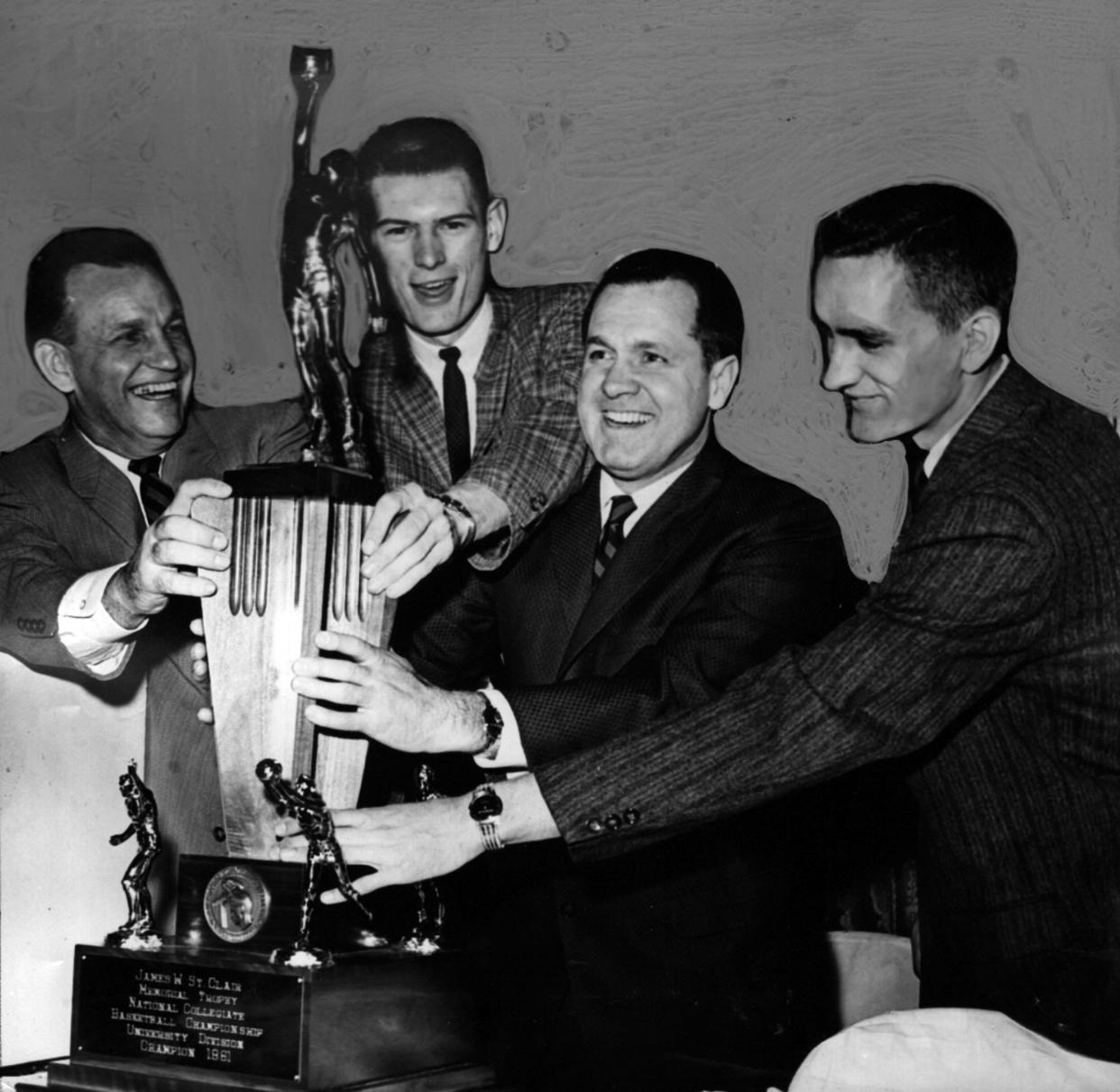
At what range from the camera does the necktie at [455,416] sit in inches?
112

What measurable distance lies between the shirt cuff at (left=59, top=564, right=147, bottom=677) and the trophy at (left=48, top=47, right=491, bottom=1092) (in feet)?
1.46

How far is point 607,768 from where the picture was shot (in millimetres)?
2334

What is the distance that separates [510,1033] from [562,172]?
1576 millimetres

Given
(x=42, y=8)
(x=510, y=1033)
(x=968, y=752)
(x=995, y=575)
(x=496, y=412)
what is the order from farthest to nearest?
1. (x=42, y=8)
2. (x=496, y=412)
3. (x=510, y=1033)
4. (x=968, y=752)
5. (x=995, y=575)

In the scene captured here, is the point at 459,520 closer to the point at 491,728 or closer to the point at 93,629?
the point at 491,728

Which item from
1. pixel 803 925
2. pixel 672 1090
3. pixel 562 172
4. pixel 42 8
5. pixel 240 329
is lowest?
pixel 672 1090

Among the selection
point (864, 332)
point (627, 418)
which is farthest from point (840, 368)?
point (627, 418)

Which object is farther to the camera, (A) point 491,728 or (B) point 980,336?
(B) point 980,336

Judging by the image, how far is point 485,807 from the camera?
2326 millimetres

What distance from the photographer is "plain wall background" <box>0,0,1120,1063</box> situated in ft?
8.81

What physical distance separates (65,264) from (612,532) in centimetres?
127

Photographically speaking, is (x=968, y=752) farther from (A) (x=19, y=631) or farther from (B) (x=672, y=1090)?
(A) (x=19, y=631)

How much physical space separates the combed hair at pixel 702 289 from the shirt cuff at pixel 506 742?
70 centimetres

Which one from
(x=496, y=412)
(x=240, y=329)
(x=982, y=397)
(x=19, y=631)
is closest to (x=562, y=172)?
(x=496, y=412)
